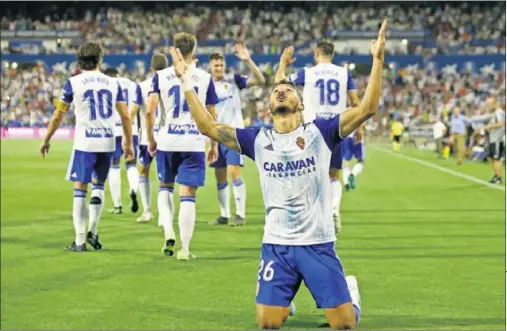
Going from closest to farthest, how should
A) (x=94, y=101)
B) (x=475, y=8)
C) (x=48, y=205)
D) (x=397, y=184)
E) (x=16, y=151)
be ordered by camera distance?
(x=94, y=101), (x=48, y=205), (x=397, y=184), (x=16, y=151), (x=475, y=8)

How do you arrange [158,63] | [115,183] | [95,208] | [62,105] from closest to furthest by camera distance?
[62,105] → [95,208] → [158,63] → [115,183]

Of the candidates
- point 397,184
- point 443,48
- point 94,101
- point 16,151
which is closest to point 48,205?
point 94,101

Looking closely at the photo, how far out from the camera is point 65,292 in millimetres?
8461

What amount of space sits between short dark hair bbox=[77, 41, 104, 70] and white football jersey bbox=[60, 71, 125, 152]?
139 millimetres

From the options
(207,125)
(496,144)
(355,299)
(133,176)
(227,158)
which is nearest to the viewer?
(207,125)

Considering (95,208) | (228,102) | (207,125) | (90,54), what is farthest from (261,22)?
(207,125)

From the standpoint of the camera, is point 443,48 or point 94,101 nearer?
point 94,101

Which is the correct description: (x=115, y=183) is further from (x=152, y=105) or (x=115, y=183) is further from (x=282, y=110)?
(x=282, y=110)

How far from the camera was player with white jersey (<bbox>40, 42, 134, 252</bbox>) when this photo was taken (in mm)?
10688

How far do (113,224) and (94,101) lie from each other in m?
3.43

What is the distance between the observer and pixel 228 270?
966 centimetres

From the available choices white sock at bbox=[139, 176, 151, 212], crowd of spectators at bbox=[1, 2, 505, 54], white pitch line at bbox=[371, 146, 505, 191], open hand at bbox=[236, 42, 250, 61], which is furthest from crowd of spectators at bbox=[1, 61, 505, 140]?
open hand at bbox=[236, 42, 250, 61]

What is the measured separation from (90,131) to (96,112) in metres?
0.23

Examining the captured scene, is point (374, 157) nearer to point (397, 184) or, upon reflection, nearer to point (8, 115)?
point (397, 184)
